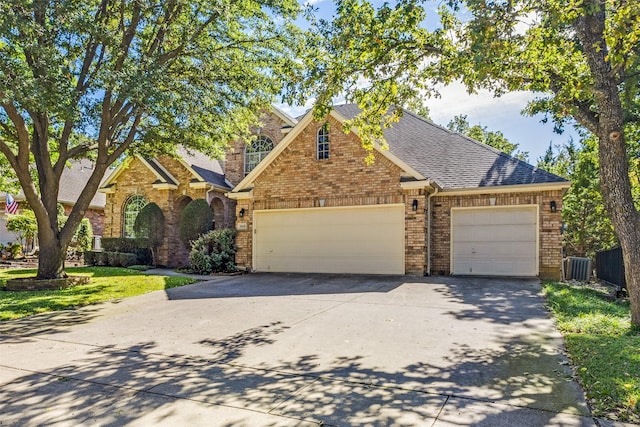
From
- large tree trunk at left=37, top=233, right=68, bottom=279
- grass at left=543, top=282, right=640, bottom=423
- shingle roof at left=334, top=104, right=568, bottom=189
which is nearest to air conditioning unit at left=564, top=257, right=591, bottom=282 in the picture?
shingle roof at left=334, top=104, right=568, bottom=189

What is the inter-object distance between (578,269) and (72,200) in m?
24.1

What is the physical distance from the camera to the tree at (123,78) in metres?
8.48

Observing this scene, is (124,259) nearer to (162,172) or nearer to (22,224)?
(162,172)

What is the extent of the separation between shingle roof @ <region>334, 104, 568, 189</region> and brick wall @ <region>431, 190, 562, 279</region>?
413mm

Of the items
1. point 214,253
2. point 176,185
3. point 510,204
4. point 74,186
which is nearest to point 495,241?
point 510,204

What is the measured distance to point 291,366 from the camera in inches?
181

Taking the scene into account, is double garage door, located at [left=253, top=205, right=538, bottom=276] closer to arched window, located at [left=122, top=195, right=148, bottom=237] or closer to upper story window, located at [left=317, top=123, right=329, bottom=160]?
upper story window, located at [left=317, top=123, right=329, bottom=160]

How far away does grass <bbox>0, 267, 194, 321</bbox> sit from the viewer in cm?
785

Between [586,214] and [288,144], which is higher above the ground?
[288,144]

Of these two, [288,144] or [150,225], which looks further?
[150,225]

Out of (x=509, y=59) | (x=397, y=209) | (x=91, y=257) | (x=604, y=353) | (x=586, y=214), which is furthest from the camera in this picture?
(x=586, y=214)

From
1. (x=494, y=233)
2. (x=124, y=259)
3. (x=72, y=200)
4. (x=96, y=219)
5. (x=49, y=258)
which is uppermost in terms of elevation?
(x=72, y=200)

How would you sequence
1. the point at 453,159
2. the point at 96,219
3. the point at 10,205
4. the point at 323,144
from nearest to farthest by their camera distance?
1. the point at 323,144
2. the point at 453,159
3. the point at 10,205
4. the point at 96,219

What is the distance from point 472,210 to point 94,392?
11.7 metres
